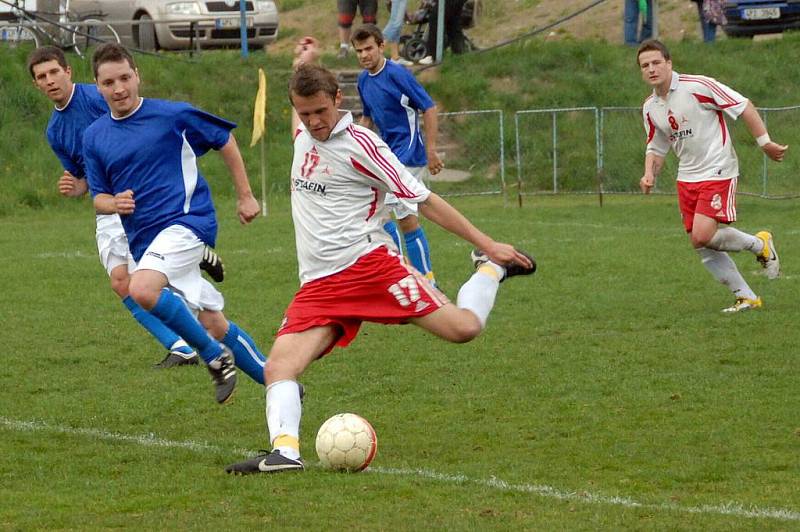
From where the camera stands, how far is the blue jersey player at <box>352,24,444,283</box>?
36.8 feet

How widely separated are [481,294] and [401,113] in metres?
5.52

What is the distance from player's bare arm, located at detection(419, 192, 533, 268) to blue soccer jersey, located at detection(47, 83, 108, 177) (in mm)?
2929

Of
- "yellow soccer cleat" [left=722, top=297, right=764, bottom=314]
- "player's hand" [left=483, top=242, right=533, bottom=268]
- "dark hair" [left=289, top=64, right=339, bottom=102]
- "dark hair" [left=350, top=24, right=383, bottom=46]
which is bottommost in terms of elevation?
"yellow soccer cleat" [left=722, top=297, right=764, bottom=314]

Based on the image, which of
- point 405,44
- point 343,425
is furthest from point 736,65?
point 343,425

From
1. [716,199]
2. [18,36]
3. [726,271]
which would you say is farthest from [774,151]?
[18,36]

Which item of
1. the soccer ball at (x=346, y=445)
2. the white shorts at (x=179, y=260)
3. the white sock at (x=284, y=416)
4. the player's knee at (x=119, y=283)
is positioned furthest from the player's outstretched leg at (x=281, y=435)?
the player's knee at (x=119, y=283)

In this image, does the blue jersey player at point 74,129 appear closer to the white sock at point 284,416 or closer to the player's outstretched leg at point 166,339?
the player's outstretched leg at point 166,339

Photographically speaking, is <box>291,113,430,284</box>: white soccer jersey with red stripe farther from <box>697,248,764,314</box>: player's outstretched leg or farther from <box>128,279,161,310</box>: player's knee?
<box>697,248,764,314</box>: player's outstretched leg

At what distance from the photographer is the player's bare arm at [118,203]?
6.82m

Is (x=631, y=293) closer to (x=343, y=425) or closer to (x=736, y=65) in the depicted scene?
(x=343, y=425)

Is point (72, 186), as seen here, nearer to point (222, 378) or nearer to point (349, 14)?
point (222, 378)

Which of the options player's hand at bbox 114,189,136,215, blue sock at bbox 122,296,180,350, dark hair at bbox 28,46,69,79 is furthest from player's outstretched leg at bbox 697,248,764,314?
player's hand at bbox 114,189,136,215

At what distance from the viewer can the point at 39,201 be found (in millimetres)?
20469

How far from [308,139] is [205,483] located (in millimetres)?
1479
